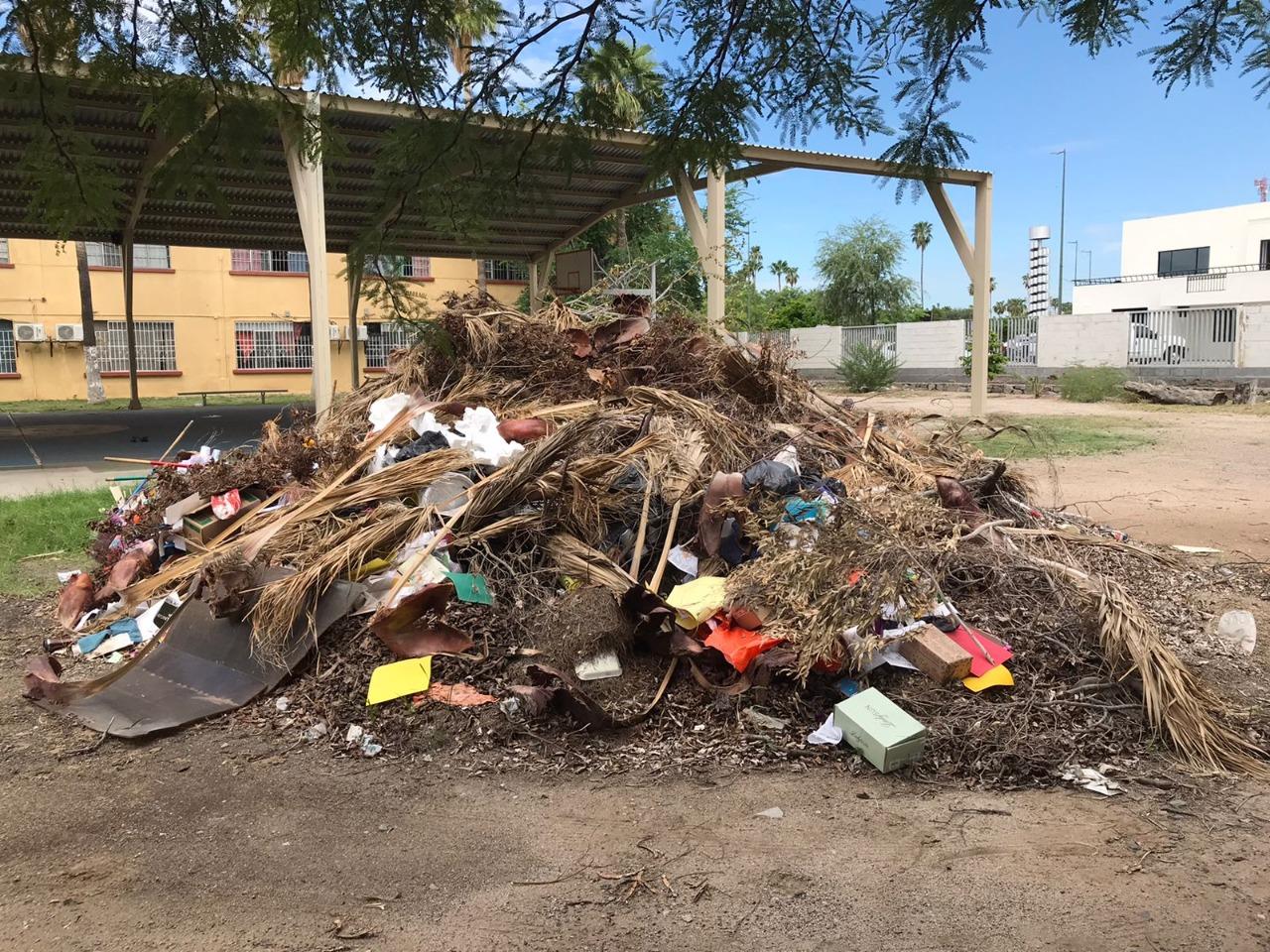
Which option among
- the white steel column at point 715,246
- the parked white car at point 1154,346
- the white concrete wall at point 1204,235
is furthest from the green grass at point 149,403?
the white concrete wall at point 1204,235

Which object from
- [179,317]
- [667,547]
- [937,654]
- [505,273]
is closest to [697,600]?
[667,547]

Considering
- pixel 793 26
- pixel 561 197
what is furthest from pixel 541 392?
pixel 561 197

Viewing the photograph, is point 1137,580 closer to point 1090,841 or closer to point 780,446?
point 780,446

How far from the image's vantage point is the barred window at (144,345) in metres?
26.4

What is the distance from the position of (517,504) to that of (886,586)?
1.75m

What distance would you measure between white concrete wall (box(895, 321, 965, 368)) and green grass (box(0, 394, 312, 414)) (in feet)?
56.9

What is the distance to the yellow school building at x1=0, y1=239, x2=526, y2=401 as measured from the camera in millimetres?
25000

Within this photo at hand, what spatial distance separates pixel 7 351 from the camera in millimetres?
25266

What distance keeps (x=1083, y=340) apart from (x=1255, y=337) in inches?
164

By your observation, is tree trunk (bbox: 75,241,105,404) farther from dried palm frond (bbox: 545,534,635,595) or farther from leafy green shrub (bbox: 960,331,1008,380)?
leafy green shrub (bbox: 960,331,1008,380)

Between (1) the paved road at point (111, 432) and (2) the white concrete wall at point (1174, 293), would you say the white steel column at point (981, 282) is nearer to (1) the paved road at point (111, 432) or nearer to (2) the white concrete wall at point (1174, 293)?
(1) the paved road at point (111, 432)

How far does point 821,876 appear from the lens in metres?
2.52

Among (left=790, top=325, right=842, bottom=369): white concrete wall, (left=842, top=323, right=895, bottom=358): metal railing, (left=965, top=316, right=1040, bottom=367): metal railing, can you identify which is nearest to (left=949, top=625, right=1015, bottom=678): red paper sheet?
(left=965, top=316, right=1040, bottom=367): metal railing

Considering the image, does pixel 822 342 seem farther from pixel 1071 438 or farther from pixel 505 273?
pixel 1071 438
